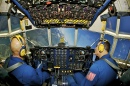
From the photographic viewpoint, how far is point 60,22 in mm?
4531

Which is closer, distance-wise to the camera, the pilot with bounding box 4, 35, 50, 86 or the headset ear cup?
the pilot with bounding box 4, 35, 50, 86

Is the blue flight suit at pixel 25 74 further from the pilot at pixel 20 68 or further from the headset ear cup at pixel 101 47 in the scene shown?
the headset ear cup at pixel 101 47

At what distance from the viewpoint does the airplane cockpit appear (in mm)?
3875

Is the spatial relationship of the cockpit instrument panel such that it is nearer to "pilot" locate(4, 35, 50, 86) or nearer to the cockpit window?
"pilot" locate(4, 35, 50, 86)

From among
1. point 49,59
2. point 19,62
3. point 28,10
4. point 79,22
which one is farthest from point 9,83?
point 79,22

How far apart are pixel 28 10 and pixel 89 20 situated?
A: 130cm

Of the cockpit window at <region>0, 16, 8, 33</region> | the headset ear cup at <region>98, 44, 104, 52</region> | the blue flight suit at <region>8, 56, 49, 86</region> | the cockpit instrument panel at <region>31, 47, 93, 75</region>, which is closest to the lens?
the blue flight suit at <region>8, 56, 49, 86</region>

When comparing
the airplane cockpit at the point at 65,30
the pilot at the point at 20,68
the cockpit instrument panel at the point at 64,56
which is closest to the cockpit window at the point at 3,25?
the airplane cockpit at the point at 65,30

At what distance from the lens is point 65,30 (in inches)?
234

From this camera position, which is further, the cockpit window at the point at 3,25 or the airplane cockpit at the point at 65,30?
the cockpit window at the point at 3,25

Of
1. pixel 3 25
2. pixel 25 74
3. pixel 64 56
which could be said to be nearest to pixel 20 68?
pixel 25 74

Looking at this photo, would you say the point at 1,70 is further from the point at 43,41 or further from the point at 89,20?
the point at 43,41

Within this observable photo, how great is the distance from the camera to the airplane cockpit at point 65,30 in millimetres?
3875

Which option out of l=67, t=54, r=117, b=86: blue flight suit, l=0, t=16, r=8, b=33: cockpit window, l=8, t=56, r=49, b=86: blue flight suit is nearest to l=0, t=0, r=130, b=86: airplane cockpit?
l=0, t=16, r=8, b=33: cockpit window
